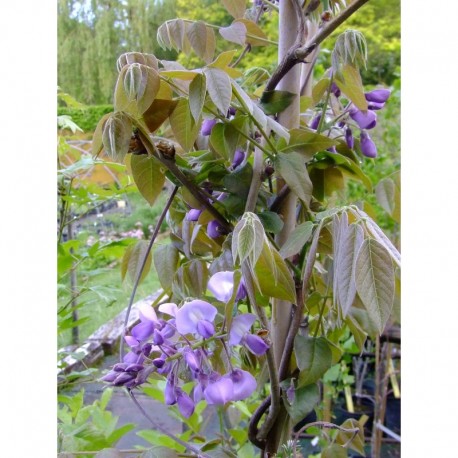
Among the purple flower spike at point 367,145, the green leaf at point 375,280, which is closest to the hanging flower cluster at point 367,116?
the purple flower spike at point 367,145

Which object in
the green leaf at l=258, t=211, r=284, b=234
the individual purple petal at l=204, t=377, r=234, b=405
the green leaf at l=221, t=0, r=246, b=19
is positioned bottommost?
the individual purple petal at l=204, t=377, r=234, b=405

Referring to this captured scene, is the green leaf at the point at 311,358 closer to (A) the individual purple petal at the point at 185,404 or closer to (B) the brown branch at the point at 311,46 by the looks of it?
(A) the individual purple petal at the point at 185,404

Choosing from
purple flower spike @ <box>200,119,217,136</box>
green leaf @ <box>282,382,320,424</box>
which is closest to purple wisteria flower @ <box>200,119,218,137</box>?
purple flower spike @ <box>200,119,217,136</box>

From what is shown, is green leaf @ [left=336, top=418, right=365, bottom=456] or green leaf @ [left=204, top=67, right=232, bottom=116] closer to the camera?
green leaf @ [left=204, top=67, right=232, bottom=116]

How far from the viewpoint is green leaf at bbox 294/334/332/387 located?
0.38 metres

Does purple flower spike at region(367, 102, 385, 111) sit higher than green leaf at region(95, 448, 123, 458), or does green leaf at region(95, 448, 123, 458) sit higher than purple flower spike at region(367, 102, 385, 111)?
purple flower spike at region(367, 102, 385, 111)

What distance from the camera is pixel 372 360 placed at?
1.69 metres

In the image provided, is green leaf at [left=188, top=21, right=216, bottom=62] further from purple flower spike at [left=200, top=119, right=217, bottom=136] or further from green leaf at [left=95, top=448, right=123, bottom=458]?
green leaf at [left=95, top=448, right=123, bottom=458]

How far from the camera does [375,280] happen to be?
0.89 feet

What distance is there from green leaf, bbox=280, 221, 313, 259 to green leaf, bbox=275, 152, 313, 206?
4 cm

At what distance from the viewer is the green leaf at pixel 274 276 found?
0.32m

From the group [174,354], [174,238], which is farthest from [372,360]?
[174,354]
